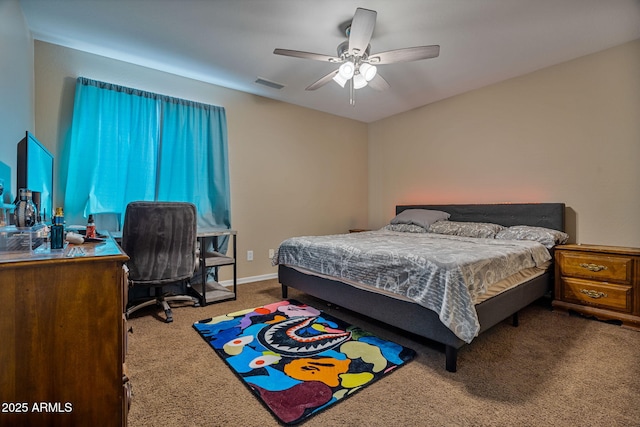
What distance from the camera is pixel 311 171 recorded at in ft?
14.5

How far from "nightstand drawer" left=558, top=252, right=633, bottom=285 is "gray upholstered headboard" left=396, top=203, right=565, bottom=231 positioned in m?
0.46

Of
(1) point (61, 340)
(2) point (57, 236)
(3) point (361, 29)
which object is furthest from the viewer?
(3) point (361, 29)

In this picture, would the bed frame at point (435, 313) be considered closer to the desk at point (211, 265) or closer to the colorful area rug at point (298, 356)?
the colorful area rug at point (298, 356)

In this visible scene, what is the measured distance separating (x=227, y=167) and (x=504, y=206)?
10.9ft

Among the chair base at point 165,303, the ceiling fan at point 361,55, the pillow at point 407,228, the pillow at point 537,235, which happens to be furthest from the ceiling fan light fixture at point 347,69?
the chair base at point 165,303

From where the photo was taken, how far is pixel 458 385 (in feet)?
5.21

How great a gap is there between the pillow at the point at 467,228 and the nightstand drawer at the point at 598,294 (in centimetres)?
73

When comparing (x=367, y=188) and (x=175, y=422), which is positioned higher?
(x=367, y=188)

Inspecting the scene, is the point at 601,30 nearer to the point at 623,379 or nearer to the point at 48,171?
the point at 623,379

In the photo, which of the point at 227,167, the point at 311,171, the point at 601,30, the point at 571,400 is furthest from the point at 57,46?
the point at 601,30

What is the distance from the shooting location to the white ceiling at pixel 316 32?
2133mm

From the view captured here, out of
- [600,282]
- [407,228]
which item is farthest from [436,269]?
[407,228]

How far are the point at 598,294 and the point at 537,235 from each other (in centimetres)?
63

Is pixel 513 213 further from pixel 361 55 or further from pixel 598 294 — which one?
pixel 361 55
